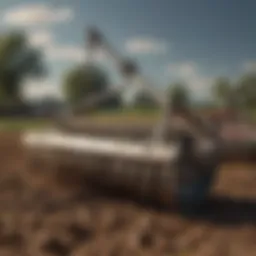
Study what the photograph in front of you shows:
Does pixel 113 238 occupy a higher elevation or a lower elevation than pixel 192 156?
lower

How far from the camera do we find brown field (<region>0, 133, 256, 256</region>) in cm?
239

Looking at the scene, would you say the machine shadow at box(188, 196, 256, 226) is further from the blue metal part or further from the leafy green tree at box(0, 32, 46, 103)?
the leafy green tree at box(0, 32, 46, 103)

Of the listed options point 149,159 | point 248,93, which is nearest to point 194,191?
point 149,159

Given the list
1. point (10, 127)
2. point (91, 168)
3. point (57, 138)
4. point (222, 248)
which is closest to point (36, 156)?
point (57, 138)

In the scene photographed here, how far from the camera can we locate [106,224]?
2.77 metres

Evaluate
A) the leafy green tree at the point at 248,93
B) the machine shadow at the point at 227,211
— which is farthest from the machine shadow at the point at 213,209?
the leafy green tree at the point at 248,93

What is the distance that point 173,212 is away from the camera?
3072 mm

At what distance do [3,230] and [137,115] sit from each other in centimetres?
324

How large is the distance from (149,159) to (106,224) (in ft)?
1.53

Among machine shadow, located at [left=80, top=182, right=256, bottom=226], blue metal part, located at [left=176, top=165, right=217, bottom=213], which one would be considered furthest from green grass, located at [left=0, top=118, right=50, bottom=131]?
blue metal part, located at [left=176, top=165, right=217, bottom=213]

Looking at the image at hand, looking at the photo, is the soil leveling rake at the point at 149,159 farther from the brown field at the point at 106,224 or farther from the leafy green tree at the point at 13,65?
the leafy green tree at the point at 13,65

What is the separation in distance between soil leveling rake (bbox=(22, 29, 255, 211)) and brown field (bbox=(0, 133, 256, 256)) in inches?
5.0

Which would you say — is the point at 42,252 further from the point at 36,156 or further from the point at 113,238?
the point at 36,156

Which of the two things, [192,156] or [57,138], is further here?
[57,138]
